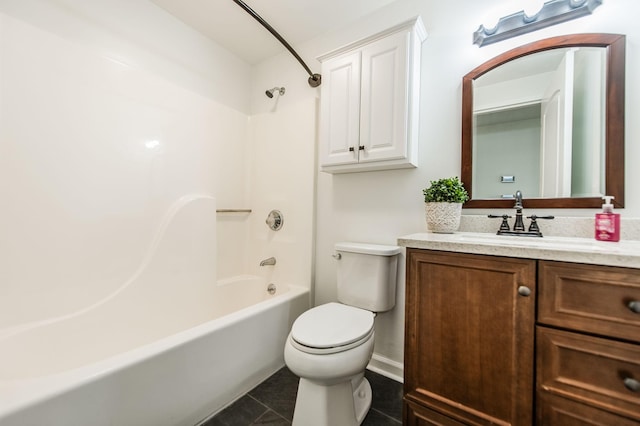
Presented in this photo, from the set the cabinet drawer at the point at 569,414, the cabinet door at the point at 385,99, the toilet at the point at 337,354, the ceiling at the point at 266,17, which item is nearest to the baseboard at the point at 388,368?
the toilet at the point at 337,354

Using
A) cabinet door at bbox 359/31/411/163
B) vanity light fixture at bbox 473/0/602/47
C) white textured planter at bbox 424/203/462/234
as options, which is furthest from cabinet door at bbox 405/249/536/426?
vanity light fixture at bbox 473/0/602/47

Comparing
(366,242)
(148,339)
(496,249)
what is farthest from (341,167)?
(148,339)

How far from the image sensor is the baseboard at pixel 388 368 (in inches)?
64.5

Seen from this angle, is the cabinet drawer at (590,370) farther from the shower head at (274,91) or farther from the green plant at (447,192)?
the shower head at (274,91)

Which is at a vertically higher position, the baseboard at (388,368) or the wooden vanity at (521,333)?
the wooden vanity at (521,333)

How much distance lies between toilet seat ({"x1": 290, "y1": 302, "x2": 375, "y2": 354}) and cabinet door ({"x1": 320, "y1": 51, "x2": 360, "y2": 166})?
0.91 m

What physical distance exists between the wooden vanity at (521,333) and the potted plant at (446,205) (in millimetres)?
347

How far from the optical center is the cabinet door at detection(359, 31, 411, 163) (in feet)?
4.84

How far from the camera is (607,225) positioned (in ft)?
3.38

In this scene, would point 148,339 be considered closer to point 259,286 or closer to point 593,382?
point 259,286

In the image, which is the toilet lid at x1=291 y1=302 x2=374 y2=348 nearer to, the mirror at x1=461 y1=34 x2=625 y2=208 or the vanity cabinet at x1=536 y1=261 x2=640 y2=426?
the vanity cabinet at x1=536 y1=261 x2=640 y2=426

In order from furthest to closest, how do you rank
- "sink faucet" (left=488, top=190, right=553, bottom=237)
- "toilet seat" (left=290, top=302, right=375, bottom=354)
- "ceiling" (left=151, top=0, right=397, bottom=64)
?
"ceiling" (left=151, top=0, right=397, bottom=64), "sink faucet" (left=488, top=190, right=553, bottom=237), "toilet seat" (left=290, top=302, right=375, bottom=354)

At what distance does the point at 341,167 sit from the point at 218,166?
110cm

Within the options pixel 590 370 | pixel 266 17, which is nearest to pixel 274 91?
pixel 266 17
